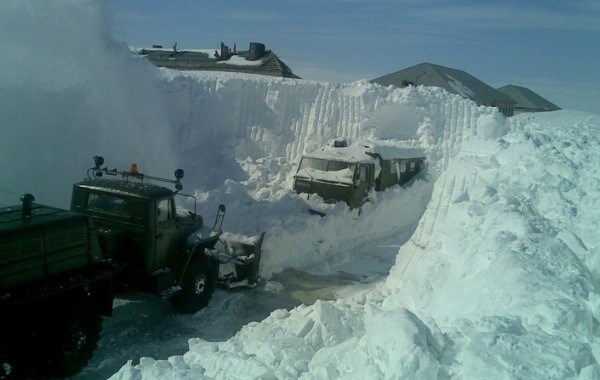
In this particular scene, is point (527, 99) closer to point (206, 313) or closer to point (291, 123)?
point (291, 123)

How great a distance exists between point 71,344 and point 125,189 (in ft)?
7.64

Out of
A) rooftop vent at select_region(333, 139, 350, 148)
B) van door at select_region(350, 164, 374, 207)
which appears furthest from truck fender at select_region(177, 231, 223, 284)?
rooftop vent at select_region(333, 139, 350, 148)

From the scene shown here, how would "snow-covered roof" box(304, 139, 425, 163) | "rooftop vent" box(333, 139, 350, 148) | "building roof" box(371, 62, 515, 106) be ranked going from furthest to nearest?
"building roof" box(371, 62, 515, 106)
"rooftop vent" box(333, 139, 350, 148)
"snow-covered roof" box(304, 139, 425, 163)

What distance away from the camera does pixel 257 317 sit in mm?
8594

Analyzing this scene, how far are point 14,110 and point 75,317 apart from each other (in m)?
7.73

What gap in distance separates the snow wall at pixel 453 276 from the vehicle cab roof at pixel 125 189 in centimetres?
235

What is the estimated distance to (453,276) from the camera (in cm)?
617

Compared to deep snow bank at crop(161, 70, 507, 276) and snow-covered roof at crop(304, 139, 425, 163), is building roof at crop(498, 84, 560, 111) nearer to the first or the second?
deep snow bank at crop(161, 70, 507, 276)

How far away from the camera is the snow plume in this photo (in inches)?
475

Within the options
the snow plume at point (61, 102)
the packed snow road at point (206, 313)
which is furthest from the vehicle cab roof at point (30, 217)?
the snow plume at point (61, 102)

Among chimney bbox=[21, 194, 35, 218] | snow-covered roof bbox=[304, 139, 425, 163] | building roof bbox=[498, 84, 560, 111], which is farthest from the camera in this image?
building roof bbox=[498, 84, 560, 111]

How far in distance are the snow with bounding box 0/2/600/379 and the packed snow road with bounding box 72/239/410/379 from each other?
133 millimetres

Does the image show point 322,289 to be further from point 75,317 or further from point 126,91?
point 126,91

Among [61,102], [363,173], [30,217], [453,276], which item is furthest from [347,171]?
[30,217]
